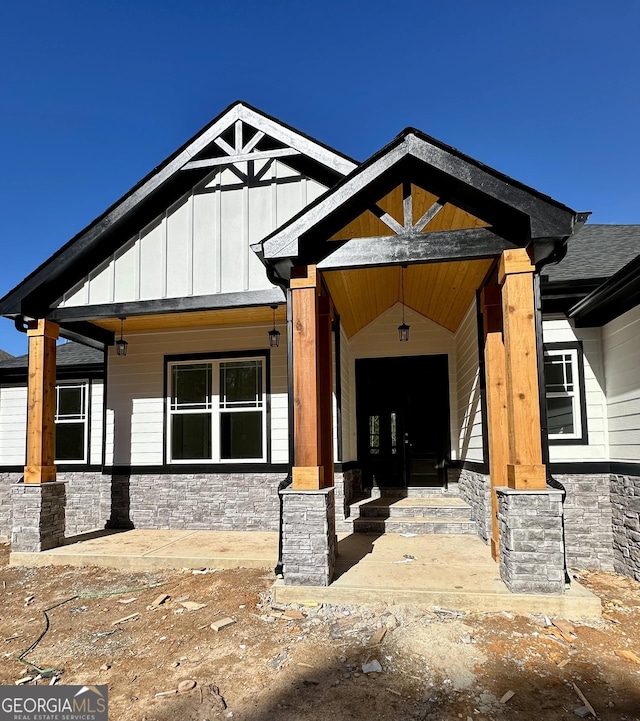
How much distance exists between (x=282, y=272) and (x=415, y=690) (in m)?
3.90

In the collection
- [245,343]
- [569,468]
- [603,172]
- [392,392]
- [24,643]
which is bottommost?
[24,643]

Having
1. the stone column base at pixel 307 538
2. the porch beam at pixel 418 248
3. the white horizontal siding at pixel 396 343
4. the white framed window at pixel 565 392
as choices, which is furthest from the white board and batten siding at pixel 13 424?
the white framed window at pixel 565 392

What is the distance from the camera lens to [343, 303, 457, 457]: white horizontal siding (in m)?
8.75

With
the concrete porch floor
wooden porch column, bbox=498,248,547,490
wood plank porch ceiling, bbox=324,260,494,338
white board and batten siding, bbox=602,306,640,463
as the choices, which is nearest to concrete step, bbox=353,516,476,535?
the concrete porch floor

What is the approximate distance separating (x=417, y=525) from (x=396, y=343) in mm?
3330

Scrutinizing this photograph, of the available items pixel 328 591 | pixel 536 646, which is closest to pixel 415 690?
pixel 536 646

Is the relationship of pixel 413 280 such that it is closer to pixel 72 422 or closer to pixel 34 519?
pixel 34 519

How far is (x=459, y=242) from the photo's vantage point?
15.9ft

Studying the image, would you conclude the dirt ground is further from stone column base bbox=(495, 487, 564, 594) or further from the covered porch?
the covered porch

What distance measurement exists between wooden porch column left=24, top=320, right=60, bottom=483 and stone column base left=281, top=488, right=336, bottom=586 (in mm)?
4224

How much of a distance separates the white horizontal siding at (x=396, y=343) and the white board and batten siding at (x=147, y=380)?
5.38 ft

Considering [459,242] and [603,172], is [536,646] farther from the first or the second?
[603,172]

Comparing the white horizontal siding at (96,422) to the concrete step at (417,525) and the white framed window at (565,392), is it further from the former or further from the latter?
the white framed window at (565,392)

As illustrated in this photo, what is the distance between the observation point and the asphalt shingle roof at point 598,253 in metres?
6.52
